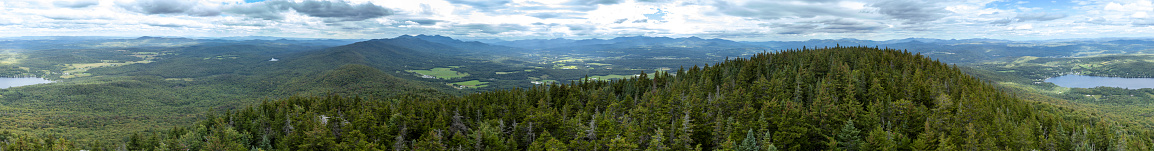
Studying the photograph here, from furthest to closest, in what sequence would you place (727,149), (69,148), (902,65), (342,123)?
(902,65) < (342,123) < (69,148) < (727,149)

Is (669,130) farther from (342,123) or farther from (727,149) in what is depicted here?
(342,123)

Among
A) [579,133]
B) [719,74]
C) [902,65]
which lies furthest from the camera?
[719,74]

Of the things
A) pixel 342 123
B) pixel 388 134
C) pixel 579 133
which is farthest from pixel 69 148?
pixel 579 133

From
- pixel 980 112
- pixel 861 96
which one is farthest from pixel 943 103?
pixel 861 96

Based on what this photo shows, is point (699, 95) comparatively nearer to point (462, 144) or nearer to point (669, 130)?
point (669, 130)

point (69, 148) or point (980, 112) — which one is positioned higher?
point (980, 112)

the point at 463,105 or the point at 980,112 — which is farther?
the point at 463,105

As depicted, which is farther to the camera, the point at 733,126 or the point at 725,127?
the point at 725,127

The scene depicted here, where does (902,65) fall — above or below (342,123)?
above

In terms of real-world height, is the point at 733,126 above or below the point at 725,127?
above
